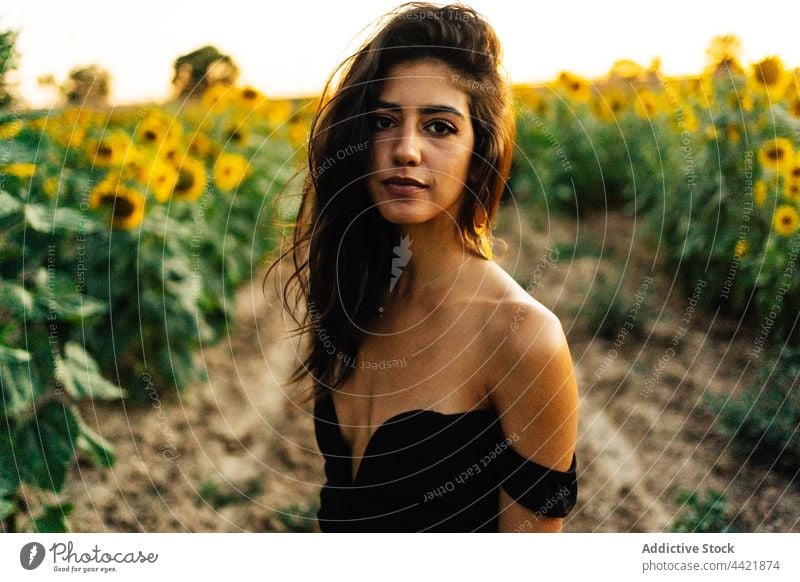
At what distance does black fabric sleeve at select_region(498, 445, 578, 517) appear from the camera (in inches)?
59.7

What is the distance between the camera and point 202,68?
297 centimetres

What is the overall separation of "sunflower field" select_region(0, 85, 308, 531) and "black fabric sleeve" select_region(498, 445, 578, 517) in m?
1.21

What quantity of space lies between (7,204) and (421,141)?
1.15m

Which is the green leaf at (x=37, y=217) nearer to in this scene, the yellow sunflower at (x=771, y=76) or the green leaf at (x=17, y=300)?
the green leaf at (x=17, y=300)

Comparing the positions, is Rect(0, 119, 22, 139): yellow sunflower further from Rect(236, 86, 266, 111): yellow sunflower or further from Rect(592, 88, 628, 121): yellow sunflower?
Rect(592, 88, 628, 121): yellow sunflower

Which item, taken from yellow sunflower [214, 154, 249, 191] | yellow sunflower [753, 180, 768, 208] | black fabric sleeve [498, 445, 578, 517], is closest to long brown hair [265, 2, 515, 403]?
black fabric sleeve [498, 445, 578, 517]

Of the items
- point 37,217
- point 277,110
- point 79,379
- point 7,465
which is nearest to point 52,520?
point 7,465

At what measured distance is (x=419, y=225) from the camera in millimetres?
1648

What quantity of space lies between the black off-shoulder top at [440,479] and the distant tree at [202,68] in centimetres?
142

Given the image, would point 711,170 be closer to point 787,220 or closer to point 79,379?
point 787,220

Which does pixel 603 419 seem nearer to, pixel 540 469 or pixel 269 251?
pixel 540 469

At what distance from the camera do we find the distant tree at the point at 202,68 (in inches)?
106

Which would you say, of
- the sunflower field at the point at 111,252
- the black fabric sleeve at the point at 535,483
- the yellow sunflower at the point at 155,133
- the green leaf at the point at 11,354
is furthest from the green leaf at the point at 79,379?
the yellow sunflower at the point at 155,133

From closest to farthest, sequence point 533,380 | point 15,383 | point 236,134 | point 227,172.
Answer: point 533,380
point 15,383
point 227,172
point 236,134
